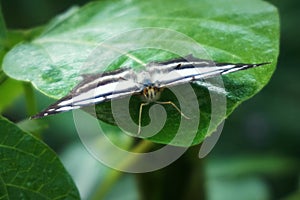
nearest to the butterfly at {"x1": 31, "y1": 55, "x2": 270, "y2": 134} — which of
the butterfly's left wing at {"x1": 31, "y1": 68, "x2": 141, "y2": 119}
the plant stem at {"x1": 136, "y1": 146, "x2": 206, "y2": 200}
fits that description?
the butterfly's left wing at {"x1": 31, "y1": 68, "x2": 141, "y2": 119}

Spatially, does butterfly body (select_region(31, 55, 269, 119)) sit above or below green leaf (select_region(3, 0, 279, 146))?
above

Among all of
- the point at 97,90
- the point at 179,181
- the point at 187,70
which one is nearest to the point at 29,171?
the point at 97,90

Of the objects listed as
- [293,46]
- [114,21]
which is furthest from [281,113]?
[114,21]

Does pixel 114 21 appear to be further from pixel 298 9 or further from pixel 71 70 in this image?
pixel 298 9

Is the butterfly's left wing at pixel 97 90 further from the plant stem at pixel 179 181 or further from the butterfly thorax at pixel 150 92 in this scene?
→ the plant stem at pixel 179 181

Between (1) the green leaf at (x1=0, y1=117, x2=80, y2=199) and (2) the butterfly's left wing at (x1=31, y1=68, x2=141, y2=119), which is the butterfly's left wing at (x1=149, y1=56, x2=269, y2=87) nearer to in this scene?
(2) the butterfly's left wing at (x1=31, y1=68, x2=141, y2=119)

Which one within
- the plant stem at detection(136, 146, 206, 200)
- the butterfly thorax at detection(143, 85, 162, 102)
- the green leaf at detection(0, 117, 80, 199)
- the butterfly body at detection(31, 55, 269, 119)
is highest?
the butterfly body at detection(31, 55, 269, 119)

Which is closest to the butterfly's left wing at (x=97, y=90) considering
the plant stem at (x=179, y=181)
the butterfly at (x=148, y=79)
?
the butterfly at (x=148, y=79)
